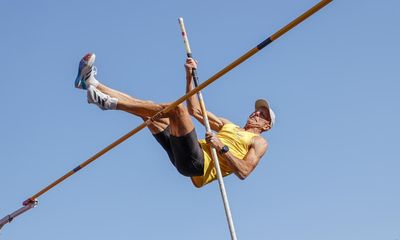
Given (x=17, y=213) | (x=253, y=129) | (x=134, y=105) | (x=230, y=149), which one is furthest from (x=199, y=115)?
(x=17, y=213)

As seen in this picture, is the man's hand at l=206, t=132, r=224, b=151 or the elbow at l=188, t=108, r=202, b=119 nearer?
the man's hand at l=206, t=132, r=224, b=151

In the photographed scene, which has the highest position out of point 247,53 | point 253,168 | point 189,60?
point 189,60

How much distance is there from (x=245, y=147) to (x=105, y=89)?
1626 mm

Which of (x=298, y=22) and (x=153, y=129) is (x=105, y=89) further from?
(x=298, y=22)

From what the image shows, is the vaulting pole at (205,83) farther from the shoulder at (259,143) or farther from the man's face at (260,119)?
the man's face at (260,119)

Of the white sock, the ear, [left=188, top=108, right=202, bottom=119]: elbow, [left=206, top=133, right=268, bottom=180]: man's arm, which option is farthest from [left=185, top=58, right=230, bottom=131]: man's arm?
the white sock

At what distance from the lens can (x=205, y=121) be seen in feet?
25.2

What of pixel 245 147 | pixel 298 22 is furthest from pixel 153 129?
pixel 298 22

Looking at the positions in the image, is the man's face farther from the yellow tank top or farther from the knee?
the knee

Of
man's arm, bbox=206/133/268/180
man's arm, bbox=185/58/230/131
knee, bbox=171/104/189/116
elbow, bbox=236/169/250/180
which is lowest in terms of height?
elbow, bbox=236/169/250/180

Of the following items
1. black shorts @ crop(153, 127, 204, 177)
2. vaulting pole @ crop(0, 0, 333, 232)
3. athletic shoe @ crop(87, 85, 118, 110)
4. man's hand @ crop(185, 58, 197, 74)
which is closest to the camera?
vaulting pole @ crop(0, 0, 333, 232)

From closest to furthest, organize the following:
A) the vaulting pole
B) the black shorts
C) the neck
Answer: the vaulting pole, the black shorts, the neck

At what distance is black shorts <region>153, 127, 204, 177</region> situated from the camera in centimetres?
737

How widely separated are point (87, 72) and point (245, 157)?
5.98 ft
